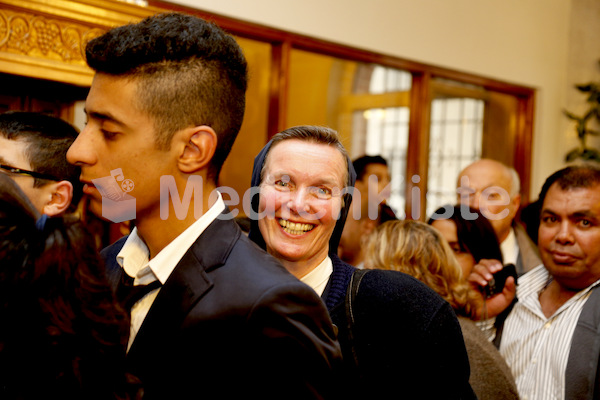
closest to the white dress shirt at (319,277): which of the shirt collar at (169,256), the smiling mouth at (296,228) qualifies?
the smiling mouth at (296,228)

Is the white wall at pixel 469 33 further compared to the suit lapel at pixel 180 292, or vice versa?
the white wall at pixel 469 33

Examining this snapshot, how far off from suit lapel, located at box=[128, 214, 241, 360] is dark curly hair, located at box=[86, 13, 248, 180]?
7.4 inches

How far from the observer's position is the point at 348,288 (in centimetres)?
168

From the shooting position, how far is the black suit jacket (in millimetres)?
956

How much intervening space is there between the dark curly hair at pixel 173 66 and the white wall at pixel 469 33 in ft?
8.12

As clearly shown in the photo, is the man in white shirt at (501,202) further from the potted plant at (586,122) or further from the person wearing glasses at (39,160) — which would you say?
the person wearing glasses at (39,160)

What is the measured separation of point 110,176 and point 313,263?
2.86 feet

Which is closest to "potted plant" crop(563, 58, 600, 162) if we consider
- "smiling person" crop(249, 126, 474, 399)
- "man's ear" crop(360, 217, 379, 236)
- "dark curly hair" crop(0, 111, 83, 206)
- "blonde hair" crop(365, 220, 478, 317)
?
"man's ear" crop(360, 217, 379, 236)

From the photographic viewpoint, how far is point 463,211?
2924 mm

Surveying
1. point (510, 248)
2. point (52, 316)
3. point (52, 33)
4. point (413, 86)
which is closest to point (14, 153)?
point (52, 33)

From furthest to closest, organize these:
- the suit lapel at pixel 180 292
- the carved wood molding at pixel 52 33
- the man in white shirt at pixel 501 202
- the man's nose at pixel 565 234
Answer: the man in white shirt at pixel 501 202 < the man's nose at pixel 565 234 < the carved wood molding at pixel 52 33 < the suit lapel at pixel 180 292

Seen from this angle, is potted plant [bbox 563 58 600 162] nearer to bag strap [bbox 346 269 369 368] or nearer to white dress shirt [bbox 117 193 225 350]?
bag strap [bbox 346 269 369 368]

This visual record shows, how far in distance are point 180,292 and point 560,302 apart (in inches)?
78.4

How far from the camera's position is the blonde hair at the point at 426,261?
2217 millimetres
